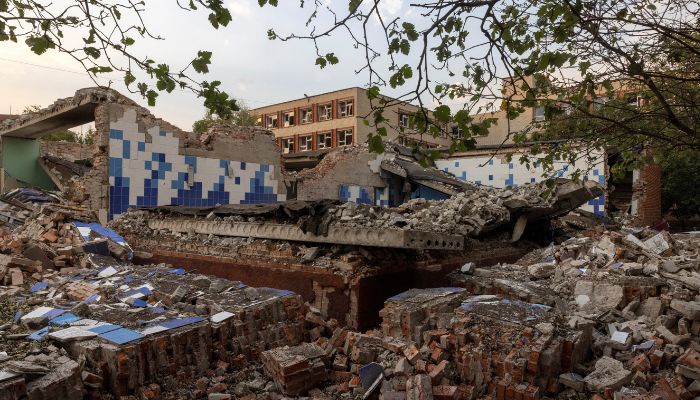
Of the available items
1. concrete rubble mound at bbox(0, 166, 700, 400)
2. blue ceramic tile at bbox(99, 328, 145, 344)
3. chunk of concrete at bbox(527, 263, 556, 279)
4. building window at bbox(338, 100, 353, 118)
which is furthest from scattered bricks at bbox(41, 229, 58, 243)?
building window at bbox(338, 100, 353, 118)

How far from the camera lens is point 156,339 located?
4082mm

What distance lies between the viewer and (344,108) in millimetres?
Result: 32469

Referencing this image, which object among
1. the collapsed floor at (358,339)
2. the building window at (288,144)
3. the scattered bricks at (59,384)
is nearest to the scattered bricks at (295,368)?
the collapsed floor at (358,339)

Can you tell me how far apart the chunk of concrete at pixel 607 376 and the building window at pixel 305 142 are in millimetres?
31387

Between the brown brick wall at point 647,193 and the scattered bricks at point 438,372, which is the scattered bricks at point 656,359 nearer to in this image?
the scattered bricks at point 438,372

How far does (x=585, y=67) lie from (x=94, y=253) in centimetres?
848

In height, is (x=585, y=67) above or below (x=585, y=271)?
above

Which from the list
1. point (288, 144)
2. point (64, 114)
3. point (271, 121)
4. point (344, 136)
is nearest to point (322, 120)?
point (344, 136)

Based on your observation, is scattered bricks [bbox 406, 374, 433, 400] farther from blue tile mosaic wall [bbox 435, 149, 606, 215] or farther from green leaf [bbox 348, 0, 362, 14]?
blue tile mosaic wall [bbox 435, 149, 606, 215]

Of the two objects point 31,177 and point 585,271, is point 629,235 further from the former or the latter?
point 31,177

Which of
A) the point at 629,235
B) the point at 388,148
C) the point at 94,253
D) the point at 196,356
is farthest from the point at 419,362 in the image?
the point at 388,148

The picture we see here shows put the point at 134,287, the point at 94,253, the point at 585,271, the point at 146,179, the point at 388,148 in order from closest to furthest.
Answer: the point at 134,287 → the point at 585,271 → the point at 94,253 → the point at 146,179 → the point at 388,148

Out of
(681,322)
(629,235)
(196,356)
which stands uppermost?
(629,235)

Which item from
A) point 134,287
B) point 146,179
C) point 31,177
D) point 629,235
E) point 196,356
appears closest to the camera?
point 196,356
